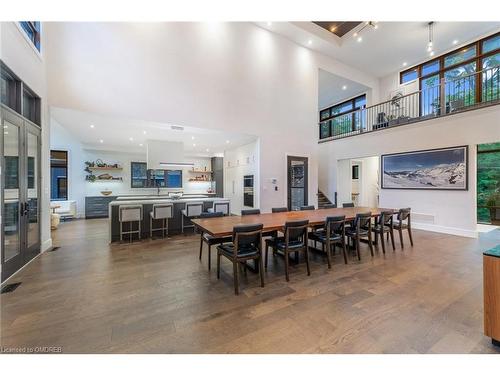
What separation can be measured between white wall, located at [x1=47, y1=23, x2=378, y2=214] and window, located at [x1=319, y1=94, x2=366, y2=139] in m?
1.61

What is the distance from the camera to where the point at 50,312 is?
2.20m

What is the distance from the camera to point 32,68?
11.6 ft

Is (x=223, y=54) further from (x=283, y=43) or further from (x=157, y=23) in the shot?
(x=283, y=43)

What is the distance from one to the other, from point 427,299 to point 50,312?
14.0 feet

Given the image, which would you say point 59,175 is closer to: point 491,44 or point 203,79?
point 203,79

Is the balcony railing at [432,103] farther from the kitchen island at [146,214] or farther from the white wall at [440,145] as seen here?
the kitchen island at [146,214]

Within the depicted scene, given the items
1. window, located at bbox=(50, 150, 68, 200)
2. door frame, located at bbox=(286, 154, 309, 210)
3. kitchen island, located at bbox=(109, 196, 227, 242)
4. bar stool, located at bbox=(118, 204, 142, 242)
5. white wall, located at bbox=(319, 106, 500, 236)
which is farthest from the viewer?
window, located at bbox=(50, 150, 68, 200)

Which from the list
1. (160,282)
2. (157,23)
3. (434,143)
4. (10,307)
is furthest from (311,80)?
(10,307)

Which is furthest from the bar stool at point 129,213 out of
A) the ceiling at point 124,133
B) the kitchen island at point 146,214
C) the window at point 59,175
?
the window at point 59,175

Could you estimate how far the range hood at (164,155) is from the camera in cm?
629

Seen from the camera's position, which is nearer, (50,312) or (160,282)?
(50,312)

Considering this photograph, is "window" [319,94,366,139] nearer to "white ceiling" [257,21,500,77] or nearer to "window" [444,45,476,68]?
"white ceiling" [257,21,500,77]

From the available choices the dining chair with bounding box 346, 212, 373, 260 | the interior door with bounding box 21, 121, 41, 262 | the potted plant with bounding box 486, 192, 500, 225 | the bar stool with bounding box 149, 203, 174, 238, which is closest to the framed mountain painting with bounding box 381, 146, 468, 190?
the potted plant with bounding box 486, 192, 500, 225

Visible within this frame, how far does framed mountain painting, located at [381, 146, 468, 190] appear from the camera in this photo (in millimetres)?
5512
